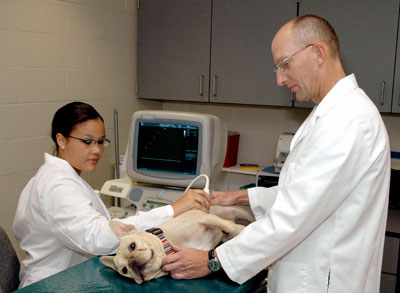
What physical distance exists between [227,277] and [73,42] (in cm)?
221

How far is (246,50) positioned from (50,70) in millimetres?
1301

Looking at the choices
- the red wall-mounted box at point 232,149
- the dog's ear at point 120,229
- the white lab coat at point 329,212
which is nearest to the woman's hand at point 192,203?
the dog's ear at point 120,229

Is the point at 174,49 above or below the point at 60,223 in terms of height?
above

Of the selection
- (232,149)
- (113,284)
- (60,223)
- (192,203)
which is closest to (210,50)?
(232,149)

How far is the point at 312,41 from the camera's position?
148 cm

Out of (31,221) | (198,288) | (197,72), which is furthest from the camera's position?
(197,72)

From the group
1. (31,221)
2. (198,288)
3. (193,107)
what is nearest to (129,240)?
(198,288)

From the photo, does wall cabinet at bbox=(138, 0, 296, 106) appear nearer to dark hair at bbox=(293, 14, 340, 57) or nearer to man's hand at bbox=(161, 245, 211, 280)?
dark hair at bbox=(293, 14, 340, 57)

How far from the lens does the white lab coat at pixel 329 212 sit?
4.34ft

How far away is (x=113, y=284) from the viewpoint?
134cm

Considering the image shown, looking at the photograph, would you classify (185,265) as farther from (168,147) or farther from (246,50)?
(246,50)

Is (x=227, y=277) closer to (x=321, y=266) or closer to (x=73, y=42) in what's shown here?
(x=321, y=266)

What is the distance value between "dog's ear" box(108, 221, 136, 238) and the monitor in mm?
929

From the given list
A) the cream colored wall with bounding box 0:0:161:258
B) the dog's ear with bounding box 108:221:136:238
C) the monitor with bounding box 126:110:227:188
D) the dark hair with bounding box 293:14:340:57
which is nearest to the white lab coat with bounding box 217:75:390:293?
the dark hair with bounding box 293:14:340:57
